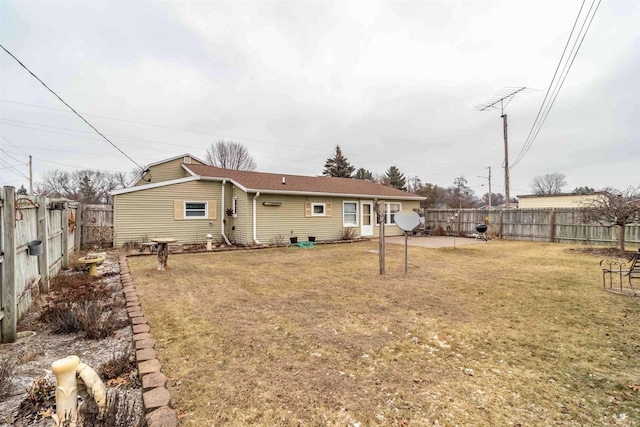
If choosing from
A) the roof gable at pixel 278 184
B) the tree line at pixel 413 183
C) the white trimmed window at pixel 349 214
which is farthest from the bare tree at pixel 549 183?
the white trimmed window at pixel 349 214

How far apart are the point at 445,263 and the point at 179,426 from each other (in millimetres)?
8038

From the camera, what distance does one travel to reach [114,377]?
2.48m

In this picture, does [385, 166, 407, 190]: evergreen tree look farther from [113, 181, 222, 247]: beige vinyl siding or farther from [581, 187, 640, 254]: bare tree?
[113, 181, 222, 247]: beige vinyl siding

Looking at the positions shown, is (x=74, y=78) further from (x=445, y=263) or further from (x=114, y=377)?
(x=445, y=263)

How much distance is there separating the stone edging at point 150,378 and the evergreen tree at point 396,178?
39.7 meters

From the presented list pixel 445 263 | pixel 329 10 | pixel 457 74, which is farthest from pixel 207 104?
pixel 445 263

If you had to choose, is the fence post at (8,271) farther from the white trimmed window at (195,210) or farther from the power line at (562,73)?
the power line at (562,73)

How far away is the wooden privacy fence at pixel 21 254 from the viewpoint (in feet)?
10.1

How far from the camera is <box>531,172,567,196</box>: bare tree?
1772 inches

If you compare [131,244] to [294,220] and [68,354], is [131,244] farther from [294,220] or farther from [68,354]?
[68,354]

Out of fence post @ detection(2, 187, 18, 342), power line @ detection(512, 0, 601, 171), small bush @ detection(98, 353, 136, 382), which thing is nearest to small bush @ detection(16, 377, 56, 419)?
small bush @ detection(98, 353, 136, 382)

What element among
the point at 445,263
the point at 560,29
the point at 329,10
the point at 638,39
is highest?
the point at 329,10

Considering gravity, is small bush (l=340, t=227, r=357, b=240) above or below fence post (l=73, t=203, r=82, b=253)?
below

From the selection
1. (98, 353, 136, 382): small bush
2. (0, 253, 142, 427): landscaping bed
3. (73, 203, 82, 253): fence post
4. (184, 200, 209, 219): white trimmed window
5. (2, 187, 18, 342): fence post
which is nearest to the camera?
(0, 253, 142, 427): landscaping bed
